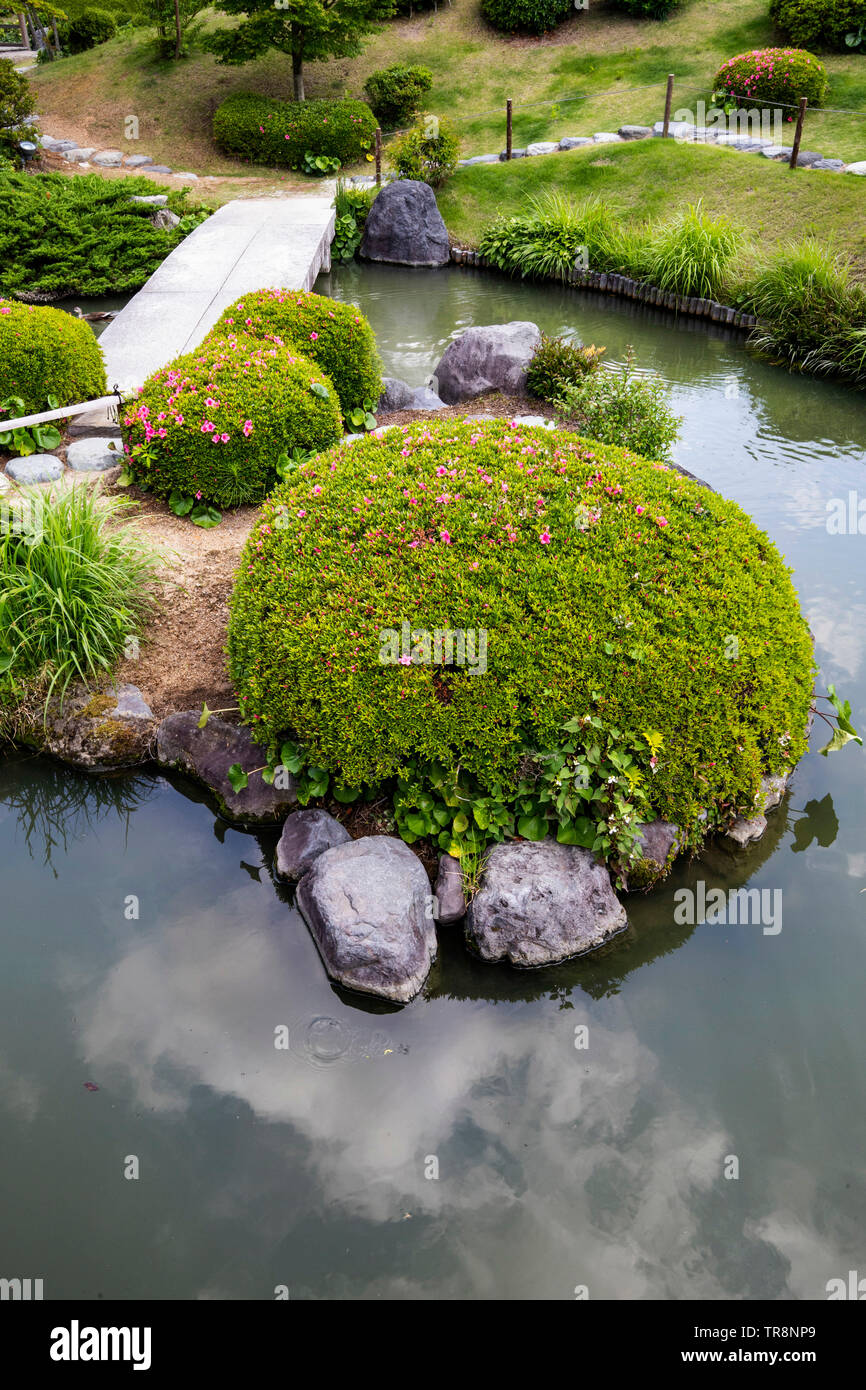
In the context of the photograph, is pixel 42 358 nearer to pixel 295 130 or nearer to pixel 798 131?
pixel 798 131

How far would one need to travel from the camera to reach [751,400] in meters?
10.8

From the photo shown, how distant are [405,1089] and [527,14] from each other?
26.5 metres

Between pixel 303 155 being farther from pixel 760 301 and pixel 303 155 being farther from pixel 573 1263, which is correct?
pixel 573 1263

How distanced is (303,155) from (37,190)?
Result: 671cm

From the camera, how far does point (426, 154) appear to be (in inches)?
662

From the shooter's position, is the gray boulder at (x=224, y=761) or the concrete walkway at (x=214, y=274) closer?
the gray boulder at (x=224, y=761)

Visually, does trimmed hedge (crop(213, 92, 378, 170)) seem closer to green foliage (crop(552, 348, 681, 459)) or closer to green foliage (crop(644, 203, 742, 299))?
green foliage (crop(644, 203, 742, 299))

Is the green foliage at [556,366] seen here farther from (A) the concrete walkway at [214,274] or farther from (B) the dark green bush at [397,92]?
(B) the dark green bush at [397,92]

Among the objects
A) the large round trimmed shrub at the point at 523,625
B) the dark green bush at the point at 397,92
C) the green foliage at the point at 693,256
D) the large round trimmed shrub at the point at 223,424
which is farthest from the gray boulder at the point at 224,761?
the dark green bush at the point at 397,92

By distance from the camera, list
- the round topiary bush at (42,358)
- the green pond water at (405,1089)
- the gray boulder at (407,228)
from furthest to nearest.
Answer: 1. the gray boulder at (407,228)
2. the round topiary bush at (42,358)
3. the green pond water at (405,1089)

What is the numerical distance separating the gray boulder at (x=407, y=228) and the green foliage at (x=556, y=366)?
7121 millimetres

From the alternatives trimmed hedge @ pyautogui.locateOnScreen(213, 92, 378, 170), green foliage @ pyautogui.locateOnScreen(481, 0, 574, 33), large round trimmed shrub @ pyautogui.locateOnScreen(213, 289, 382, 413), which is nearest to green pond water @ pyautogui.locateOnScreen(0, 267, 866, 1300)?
large round trimmed shrub @ pyautogui.locateOnScreen(213, 289, 382, 413)

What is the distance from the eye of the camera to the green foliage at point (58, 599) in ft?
18.5

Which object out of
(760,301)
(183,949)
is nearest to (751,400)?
(760,301)
